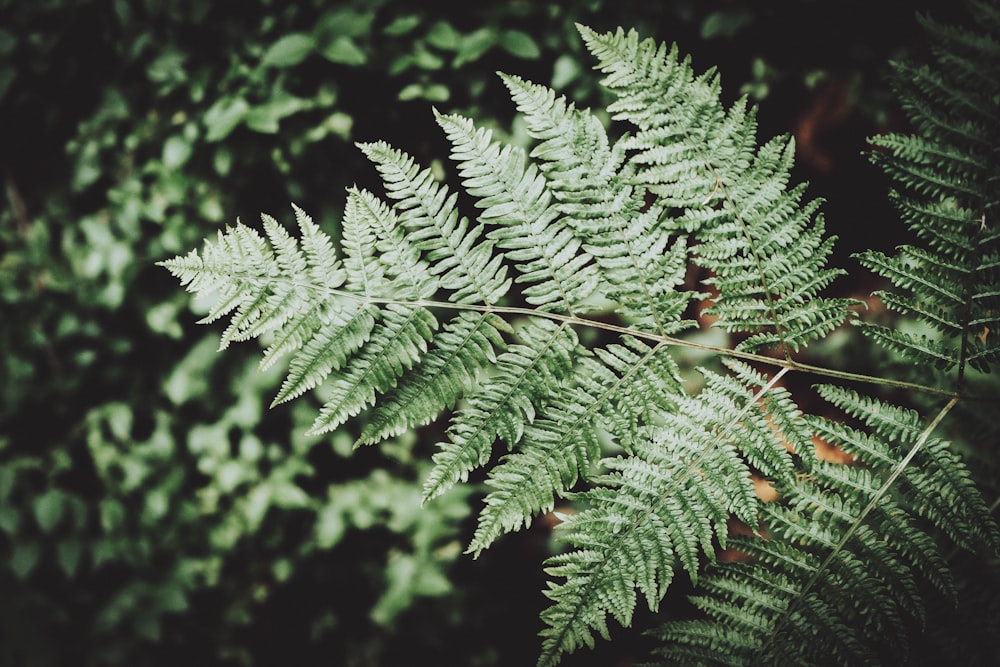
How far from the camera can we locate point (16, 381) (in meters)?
2.63

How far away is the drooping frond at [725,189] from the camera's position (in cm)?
101

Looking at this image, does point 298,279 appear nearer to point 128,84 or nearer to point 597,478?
point 597,478

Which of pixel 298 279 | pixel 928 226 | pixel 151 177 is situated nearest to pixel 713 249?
pixel 928 226

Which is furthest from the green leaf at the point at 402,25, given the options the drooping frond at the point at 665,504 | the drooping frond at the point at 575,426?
the drooping frond at the point at 665,504

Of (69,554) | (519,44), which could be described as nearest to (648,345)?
(519,44)

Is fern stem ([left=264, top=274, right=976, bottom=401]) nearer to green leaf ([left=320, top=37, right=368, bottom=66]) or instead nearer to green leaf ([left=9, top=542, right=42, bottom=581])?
green leaf ([left=320, top=37, right=368, bottom=66])

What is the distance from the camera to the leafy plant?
100 cm

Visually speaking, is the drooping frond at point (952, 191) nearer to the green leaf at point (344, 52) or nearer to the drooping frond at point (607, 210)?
the drooping frond at point (607, 210)

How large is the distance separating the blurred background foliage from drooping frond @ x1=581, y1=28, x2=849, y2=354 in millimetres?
1113

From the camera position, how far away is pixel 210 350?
7.99 feet

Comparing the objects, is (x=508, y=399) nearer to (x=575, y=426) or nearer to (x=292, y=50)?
(x=575, y=426)

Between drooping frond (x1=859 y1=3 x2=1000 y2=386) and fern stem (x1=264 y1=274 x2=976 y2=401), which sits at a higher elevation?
drooping frond (x1=859 y1=3 x2=1000 y2=386)

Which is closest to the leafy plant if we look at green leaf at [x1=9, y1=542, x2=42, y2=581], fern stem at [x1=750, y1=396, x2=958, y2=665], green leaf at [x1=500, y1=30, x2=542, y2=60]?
fern stem at [x1=750, y1=396, x2=958, y2=665]

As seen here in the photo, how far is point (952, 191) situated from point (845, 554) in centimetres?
65
